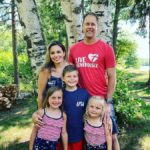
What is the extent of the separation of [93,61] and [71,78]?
39cm

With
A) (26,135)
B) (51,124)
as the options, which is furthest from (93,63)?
(26,135)

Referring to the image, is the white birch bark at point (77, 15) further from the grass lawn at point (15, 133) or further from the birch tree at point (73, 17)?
the grass lawn at point (15, 133)

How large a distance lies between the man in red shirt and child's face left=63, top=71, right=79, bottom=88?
0.52 feet

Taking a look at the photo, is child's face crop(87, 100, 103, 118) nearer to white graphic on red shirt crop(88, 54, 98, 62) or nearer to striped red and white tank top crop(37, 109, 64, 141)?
striped red and white tank top crop(37, 109, 64, 141)

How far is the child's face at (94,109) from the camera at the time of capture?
197 inches

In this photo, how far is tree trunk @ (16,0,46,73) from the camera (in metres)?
6.85

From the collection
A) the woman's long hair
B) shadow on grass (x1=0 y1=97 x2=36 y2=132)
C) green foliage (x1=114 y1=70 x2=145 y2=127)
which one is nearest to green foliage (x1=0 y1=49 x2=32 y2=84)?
shadow on grass (x1=0 y1=97 x2=36 y2=132)

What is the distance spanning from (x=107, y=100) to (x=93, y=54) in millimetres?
698

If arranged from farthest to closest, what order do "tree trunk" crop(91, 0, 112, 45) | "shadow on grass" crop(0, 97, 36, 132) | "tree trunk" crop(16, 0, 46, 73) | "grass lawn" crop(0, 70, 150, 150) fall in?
1. "shadow on grass" crop(0, 97, 36, 132)
2. "grass lawn" crop(0, 70, 150, 150)
3. "tree trunk" crop(91, 0, 112, 45)
4. "tree trunk" crop(16, 0, 46, 73)

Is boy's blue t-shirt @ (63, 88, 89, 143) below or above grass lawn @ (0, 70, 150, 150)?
above

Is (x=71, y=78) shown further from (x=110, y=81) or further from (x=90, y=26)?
(x=90, y=26)

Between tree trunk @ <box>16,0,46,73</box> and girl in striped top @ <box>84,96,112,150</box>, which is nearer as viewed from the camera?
girl in striped top @ <box>84,96,112,150</box>

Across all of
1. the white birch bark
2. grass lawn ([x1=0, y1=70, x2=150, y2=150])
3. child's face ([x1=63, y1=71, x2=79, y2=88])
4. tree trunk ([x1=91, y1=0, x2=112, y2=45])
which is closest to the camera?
child's face ([x1=63, y1=71, x2=79, y2=88])

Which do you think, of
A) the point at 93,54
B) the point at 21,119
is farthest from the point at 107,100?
the point at 21,119
